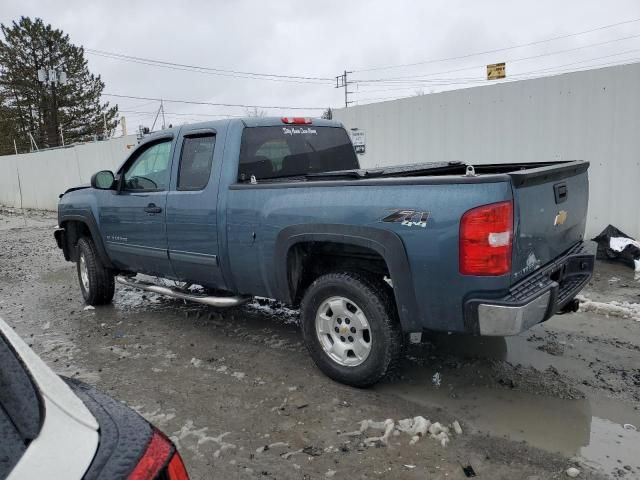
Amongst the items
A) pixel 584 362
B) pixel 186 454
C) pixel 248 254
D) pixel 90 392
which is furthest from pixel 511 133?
pixel 90 392

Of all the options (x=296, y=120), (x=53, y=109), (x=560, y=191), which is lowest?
(x=560, y=191)

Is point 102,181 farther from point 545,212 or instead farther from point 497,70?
point 497,70

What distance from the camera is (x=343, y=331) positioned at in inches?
147

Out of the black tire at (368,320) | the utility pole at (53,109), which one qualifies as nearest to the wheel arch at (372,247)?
the black tire at (368,320)

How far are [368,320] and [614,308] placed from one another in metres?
3.07

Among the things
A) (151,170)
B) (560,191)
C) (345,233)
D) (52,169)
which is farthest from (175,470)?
(52,169)

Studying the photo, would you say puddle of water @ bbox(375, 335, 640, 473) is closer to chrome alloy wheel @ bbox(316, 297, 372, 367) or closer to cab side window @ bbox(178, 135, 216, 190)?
chrome alloy wheel @ bbox(316, 297, 372, 367)

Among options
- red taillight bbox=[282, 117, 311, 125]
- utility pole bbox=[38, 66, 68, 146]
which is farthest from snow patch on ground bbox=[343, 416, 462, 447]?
utility pole bbox=[38, 66, 68, 146]

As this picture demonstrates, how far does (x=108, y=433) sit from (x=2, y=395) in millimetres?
260

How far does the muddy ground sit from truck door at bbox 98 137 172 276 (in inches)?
28.3

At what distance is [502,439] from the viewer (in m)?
3.09

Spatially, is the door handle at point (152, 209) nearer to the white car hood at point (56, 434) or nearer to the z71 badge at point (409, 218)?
the z71 badge at point (409, 218)

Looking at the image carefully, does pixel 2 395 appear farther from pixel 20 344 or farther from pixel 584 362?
pixel 584 362

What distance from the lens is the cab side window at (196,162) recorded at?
4.62 metres
